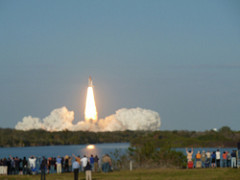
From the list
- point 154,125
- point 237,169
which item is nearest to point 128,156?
point 237,169

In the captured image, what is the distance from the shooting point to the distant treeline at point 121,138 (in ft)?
339

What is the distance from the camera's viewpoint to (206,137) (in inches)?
4289

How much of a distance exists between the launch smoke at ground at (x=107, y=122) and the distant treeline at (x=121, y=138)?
382 cm

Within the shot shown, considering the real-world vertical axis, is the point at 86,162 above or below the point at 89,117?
below

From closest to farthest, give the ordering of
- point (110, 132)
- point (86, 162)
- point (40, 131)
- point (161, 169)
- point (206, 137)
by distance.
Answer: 1. point (86, 162)
2. point (161, 169)
3. point (206, 137)
4. point (40, 131)
5. point (110, 132)

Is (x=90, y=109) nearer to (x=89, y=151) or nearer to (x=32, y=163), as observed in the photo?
(x=89, y=151)

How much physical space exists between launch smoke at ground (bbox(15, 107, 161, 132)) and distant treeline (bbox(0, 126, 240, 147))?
382 centimetres

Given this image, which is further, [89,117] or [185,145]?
[89,117]

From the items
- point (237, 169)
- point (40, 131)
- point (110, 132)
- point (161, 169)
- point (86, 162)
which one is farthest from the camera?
point (110, 132)

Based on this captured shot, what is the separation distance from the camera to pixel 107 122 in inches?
6216

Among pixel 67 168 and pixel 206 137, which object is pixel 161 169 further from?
pixel 206 137

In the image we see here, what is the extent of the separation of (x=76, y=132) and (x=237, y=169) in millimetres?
101773

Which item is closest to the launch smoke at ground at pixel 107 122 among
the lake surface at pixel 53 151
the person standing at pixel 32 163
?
the lake surface at pixel 53 151

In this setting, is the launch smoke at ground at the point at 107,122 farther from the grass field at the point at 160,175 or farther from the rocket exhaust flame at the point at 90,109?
A: the grass field at the point at 160,175
